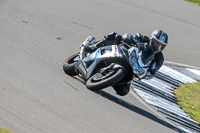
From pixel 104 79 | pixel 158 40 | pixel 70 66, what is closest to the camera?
pixel 104 79

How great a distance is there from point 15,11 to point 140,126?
7.06 meters

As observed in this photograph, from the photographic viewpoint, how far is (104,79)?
7750 millimetres

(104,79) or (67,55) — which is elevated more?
(104,79)

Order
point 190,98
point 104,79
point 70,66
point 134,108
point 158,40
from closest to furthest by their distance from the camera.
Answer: point 104,79 < point 158,40 < point 134,108 < point 70,66 < point 190,98

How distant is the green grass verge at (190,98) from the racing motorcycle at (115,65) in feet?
6.81

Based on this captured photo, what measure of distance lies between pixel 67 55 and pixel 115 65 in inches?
118

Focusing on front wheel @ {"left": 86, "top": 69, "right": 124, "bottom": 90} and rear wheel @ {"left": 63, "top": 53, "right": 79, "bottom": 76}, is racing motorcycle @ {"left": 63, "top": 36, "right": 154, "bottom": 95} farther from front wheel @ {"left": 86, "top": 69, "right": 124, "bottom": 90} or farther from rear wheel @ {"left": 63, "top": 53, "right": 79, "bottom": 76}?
rear wheel @ {"left": 63, "top": 53, "right": 79, "bottom": 76}

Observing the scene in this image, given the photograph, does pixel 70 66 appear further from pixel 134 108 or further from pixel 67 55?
pixel 67 55

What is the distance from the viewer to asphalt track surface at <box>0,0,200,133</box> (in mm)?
5815

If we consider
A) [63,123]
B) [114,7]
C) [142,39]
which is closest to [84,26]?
[114,7]

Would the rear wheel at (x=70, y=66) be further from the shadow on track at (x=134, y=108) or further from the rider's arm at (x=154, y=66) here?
the rider's arm at (x=154, y=66)

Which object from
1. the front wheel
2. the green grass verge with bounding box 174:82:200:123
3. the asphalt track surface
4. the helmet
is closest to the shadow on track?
the asphalt track surface

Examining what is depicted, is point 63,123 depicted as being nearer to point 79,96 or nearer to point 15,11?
point 79,96

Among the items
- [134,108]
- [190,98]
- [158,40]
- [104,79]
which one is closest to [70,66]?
[104,79]
